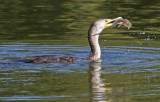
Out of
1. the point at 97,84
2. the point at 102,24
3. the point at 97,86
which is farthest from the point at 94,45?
the point at 97,86

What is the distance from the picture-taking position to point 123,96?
9.11m

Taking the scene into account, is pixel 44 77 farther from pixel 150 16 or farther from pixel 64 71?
pixel 150 16

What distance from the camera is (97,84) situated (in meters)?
10.0

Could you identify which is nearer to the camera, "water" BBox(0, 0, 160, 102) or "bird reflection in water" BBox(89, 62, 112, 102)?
"bird reflection in water" BBox(89, 62, 112, 102)

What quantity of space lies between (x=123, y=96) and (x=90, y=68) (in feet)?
8.13

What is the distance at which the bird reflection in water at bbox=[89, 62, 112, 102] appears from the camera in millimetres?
8977

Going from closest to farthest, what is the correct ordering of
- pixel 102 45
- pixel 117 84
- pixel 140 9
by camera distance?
pixel 117 84 → pixel 102 45 → pixel 140 9

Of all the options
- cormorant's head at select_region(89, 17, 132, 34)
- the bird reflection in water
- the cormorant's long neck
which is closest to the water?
the bird reflection in water

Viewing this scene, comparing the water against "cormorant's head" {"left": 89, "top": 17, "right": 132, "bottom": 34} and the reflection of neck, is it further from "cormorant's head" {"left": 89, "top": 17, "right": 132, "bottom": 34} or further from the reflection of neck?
"cormorant's head" {"left": 89, "top": 17, "right": 132, "bottom": 34}

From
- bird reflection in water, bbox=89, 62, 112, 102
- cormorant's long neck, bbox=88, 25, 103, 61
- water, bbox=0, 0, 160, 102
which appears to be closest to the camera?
bird reflection in water, bbox=89, 62, 112, 102

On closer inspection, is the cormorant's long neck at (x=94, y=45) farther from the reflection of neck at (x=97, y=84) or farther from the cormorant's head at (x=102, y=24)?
the reflection of neck at (x=97, y=84)

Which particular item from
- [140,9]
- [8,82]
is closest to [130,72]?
[8,82]

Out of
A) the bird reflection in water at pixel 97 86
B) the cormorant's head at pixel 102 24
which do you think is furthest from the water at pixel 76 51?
the cormorant's head at pixel 102 24

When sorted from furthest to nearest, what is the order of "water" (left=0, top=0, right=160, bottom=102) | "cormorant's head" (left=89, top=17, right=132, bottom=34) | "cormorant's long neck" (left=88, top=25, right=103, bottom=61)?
"cormorant's head" (left=89, top=17, right=132, bottom=34), "cormorant's long neck" (left=88, top=25, right=103, bottom=61), "water" (left=0, top=0, right=160, bottom=102)
